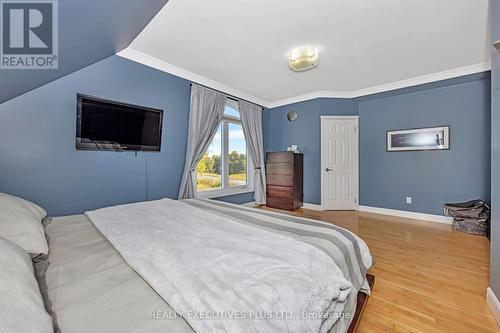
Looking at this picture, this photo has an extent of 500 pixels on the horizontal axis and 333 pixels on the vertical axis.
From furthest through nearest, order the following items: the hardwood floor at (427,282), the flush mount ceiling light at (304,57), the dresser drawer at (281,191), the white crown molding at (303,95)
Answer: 1. the dresser drawer at (281,191)
2. the white crown molding at (303,95)
3. the flush mount ceiling light at (304,57)
4. the hardwood floor at (427,282)

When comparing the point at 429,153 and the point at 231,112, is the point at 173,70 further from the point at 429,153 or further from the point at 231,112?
the point at 429,153

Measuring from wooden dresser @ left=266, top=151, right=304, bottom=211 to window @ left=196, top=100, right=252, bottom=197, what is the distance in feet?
1.73

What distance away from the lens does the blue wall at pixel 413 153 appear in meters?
3.38

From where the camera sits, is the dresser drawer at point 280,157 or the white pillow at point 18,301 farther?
the dresser drawer at point 280,157

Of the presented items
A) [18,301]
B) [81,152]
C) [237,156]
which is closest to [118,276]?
[18,301]

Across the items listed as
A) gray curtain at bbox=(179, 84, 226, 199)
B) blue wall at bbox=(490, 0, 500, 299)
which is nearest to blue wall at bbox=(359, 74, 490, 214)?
blue wall at bbox=(490, 0, 500, 299)

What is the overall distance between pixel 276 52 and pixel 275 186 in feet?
8.91

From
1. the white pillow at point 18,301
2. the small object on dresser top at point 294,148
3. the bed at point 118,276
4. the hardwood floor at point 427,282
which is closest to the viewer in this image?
the white pillow at point 18,301

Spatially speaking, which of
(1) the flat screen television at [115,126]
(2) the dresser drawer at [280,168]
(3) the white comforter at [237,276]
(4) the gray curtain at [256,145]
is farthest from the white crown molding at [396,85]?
(3) the white comforter at [237,276]

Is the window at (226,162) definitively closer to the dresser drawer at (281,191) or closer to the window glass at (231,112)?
the window glass at (231,112)

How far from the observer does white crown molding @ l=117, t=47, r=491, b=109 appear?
2.79 meters

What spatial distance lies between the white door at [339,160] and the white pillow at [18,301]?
4.54 m

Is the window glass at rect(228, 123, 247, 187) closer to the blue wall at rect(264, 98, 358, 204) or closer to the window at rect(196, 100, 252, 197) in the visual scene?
the window at rect(196, 100, 252, 197)

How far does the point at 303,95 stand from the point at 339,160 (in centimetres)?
168
